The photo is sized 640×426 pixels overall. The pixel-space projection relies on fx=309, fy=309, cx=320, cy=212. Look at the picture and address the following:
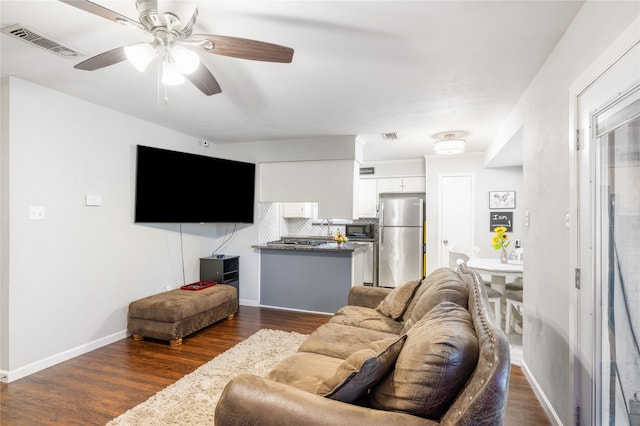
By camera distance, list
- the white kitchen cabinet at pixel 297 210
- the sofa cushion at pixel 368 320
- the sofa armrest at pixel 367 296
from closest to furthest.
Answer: the sofa cushion at pixel 368 320, the sofa armrest at pixel 367 296, the white kitchen cabinet at pixel 297 210

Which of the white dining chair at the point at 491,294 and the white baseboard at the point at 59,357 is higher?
the white dining chair at the point at 491,294

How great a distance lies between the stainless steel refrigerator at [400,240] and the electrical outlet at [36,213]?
16.4 feet

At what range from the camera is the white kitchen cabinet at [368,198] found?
6289 millimetres

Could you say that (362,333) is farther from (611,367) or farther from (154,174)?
(154,174)

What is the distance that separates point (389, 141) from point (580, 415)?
12.0 feet

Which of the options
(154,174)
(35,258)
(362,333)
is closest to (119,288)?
(35,258)

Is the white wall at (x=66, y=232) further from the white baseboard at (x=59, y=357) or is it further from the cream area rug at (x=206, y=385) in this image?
the cream area rug at (x=206, y=385)

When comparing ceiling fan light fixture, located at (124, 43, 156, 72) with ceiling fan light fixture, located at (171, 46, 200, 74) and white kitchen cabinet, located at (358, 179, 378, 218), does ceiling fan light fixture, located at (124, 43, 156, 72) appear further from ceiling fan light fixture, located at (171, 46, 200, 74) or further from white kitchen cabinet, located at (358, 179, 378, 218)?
white kitchen cabinet, located at (358, 179, 378, 218)

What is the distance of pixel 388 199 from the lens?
6074 millimetres

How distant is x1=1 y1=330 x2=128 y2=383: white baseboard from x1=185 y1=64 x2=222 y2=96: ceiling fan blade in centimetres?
276

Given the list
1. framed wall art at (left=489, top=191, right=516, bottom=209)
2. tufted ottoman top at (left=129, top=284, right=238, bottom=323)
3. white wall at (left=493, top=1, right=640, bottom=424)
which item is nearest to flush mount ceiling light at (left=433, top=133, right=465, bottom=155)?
white wall at (left=493, top=1, right=640, bottom=424)

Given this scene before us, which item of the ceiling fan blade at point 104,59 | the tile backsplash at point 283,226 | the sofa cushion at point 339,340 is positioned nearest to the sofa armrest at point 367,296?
the sofa cushion at point 339,340

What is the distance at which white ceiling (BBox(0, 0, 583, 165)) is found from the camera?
1.69 m

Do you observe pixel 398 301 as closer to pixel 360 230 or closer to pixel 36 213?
pixel 36 213
